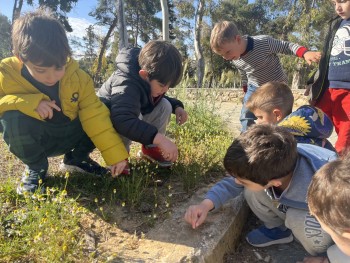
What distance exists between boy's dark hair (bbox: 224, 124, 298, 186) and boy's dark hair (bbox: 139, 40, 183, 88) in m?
0.72

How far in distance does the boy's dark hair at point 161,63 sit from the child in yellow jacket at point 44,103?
40cm

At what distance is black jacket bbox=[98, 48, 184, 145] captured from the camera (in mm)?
2166

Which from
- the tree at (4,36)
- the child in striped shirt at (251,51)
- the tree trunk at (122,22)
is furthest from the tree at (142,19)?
the child in striped shirt at (251,51)

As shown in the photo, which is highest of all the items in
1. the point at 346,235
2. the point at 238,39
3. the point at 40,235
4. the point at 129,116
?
the point at 238,39

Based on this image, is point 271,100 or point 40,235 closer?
point 40,235

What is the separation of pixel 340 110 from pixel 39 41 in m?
2.45

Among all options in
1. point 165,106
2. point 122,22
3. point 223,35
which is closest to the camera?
point 165,106

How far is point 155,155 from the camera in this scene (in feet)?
8.87

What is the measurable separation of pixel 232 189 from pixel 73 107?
1.17 meters

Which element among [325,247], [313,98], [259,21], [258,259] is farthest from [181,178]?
[259,21]

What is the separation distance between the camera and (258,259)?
2105 millimetres

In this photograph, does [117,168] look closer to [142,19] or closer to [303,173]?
[303,173]

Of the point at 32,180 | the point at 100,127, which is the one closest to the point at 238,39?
the point at 100,127

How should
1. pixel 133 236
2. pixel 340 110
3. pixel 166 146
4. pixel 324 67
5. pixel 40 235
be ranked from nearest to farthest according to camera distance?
pixel 40 235, pixel 133 236, pixel 166 146, pixel 340 110, pixel 324 67
